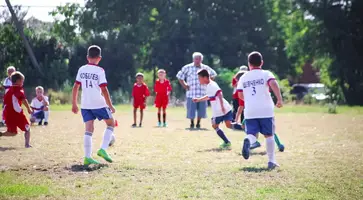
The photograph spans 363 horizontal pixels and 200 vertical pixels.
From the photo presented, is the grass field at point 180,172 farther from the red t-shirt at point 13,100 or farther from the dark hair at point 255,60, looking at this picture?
the dark hair at point 255,60

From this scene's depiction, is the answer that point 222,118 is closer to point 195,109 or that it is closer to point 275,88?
point 275,88

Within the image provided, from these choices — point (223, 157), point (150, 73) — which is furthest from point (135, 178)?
point (150, 73)

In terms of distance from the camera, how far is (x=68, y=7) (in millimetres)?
55562

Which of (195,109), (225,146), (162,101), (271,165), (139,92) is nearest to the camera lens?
(271,165)

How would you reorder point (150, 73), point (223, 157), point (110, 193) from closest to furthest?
1. point (110, 193)
2. point (223, 157)
3. point (150, 73)

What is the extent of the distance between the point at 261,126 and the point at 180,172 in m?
1.62

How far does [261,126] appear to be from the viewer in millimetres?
9938

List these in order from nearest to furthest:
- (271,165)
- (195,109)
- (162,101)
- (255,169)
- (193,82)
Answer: (255,169)
(271,165)
(193,82)
(195,109)
(162,101)

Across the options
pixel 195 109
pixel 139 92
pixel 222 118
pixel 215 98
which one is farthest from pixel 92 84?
pixel 139 92

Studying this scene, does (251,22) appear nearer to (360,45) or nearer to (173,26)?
(173,26)

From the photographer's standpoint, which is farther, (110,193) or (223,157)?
(223,157)

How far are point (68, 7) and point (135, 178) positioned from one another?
48723mm

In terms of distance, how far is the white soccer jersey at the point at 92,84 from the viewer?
1009cm

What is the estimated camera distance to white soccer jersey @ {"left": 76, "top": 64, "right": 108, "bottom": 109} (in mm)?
10094
